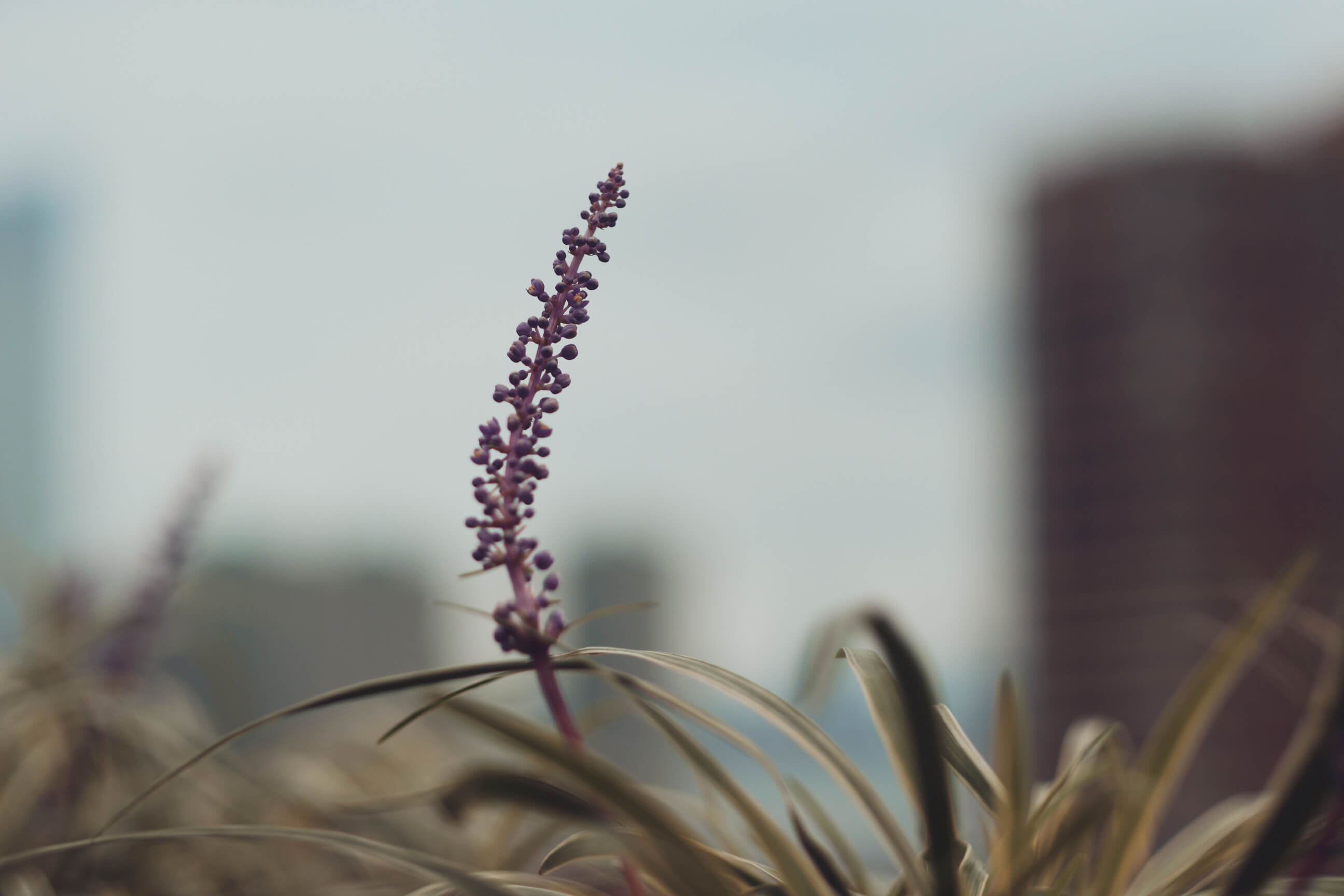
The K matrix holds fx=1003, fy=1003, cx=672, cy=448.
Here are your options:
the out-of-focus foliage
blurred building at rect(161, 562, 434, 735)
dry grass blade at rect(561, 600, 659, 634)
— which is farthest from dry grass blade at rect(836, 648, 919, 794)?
blurred building at rect(161, 562, 434, 735)

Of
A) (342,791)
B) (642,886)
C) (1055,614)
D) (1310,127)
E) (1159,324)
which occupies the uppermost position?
(1310,127)

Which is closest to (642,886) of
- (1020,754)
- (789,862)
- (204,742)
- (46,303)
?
(789,862)

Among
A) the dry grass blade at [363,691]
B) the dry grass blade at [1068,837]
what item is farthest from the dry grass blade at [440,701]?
the dry grass blade at [1068,837]

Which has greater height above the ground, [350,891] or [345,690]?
[345,690]

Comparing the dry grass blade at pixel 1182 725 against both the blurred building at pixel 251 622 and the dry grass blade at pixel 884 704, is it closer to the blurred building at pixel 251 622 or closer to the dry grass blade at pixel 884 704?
the dry grass blade at pixel 884 704

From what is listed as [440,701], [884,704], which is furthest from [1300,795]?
[440,701]

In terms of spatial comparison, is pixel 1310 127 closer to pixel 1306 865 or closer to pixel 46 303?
pixel 1306 865
